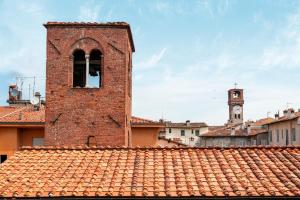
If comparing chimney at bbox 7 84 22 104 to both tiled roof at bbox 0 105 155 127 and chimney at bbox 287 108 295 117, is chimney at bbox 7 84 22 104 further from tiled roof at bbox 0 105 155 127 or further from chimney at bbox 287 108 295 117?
chimney at bbox 287 108 295 117

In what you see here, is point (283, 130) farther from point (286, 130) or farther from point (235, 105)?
point (235, 105)

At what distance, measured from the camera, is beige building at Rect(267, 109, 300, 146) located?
130ft

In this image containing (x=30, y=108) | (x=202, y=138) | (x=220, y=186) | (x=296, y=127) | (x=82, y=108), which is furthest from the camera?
(x=202, y=138)

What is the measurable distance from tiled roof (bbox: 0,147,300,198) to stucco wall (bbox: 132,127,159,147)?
471 inches

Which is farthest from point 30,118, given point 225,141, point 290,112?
point 225,141

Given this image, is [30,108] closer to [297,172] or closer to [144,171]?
[144,171]

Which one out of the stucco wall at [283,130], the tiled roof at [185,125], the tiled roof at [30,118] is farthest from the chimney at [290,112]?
the tiled roof at [185,125]

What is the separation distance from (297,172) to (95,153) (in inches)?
200

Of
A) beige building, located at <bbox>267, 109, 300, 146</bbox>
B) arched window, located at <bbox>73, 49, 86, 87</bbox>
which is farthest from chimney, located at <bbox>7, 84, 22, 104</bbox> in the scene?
beige building, located at <bbox>267, 109, 300, 146</bbox>

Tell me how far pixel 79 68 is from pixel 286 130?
2867cm

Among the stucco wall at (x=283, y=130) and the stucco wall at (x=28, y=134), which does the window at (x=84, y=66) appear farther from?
the stucco wall at (x=283, y=130)

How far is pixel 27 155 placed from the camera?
12164mm

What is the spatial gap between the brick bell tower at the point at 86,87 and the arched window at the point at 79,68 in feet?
0.13

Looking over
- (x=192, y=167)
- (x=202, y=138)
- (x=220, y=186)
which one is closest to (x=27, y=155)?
(x=192, y=167)
